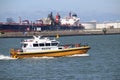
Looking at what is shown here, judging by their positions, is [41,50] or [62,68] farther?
[41,50]

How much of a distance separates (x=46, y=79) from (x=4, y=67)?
43.3ft

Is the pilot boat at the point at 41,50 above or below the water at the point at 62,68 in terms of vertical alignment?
above

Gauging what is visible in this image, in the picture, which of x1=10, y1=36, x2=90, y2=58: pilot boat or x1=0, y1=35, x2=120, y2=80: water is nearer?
x1=0, y1=35, x2=120, y2=80: water

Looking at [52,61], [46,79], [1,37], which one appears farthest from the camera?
[1,37]

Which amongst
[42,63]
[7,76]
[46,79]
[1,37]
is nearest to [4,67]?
[42,63]

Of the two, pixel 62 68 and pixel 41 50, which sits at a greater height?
pixel 41 50

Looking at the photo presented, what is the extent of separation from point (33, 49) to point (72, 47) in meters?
5.39

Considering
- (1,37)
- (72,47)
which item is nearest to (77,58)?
(72,47)

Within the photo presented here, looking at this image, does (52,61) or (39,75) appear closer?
(39,75)

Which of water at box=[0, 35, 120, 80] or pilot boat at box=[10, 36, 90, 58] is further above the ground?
pilot boat at box=[10, 36, 90, 58]

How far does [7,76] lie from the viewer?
174 feet

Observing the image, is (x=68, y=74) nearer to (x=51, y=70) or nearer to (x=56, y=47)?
(x=51, y=70)

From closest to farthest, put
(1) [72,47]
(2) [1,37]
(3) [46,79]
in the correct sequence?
(3) [46,79], (1) [72,47], (2) [1,37]

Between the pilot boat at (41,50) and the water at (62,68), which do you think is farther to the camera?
the pilot boat at (41,50)
